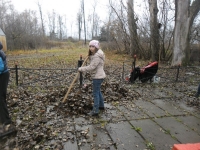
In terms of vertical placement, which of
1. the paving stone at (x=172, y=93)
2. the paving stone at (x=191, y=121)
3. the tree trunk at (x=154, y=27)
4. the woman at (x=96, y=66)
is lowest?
the paving stone at (x=191, y=121)

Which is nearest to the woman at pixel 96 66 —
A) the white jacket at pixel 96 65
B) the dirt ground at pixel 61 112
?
the white jacket at pixel 96 65

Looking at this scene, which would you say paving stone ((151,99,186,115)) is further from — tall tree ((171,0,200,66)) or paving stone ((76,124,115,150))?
tall tree ((171,0,200,66))

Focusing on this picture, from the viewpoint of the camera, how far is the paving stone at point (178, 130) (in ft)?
11.4

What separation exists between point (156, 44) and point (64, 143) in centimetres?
1361

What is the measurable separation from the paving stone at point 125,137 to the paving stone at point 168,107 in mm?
1528

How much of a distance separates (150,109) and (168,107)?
0.61 m

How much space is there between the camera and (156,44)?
15.1 meters

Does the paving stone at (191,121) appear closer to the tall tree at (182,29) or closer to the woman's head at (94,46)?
the woman's head at (94,46)

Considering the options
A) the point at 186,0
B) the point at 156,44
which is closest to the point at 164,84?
the point at 186,0

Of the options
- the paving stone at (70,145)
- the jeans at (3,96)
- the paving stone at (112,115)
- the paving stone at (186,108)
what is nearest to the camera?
the paving stone at (70,145)

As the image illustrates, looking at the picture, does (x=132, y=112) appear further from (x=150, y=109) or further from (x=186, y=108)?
(x=186, y=108)

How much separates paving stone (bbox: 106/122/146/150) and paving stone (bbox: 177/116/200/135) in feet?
4.51

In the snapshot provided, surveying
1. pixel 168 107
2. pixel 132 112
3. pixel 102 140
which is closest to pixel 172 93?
pixel 168 107

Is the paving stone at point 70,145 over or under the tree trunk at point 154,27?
under
